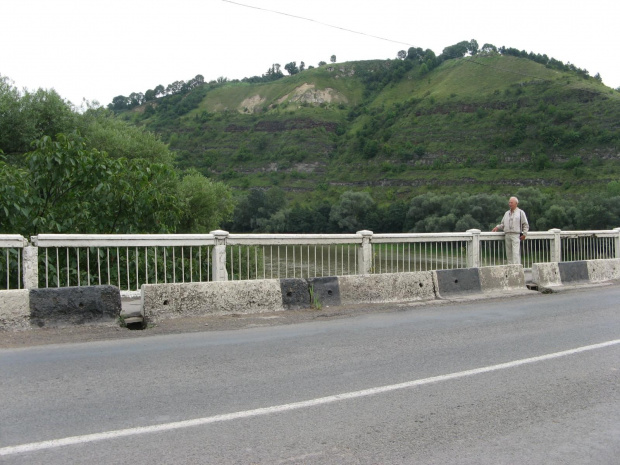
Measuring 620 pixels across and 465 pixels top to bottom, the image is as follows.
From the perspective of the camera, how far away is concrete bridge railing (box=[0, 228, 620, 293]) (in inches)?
A: 291

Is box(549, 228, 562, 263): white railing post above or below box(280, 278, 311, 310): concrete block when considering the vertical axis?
above

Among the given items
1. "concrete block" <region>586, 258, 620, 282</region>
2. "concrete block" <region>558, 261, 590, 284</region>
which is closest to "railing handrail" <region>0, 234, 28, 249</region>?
"concrete block" <region>558, 261, 590, 284</region>

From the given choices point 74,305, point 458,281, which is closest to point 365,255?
point 458,281

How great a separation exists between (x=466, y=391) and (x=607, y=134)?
79156mm

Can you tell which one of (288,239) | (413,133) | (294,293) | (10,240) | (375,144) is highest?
(413,133)

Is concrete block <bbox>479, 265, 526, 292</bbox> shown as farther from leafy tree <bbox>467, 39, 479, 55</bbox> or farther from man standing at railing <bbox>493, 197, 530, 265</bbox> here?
leafy tree <bbox>467, 39, 479, 55</bbox>

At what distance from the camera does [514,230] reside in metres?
11.4

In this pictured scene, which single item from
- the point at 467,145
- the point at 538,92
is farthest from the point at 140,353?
the point at 538,92

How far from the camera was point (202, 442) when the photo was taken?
3502 mm

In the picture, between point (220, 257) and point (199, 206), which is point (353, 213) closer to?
point (199, 206)

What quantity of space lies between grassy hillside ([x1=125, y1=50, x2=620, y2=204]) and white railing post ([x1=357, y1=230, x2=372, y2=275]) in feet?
200

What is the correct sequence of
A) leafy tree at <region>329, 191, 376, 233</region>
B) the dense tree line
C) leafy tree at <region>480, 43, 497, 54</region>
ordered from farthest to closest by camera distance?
leafy tree at <region>480, 43, 497, 54</region>
leafy tree at <region>329, 191, 376, 233</region>
the dense tree line

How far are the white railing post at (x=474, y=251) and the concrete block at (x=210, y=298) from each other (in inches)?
182

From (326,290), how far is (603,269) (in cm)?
788
